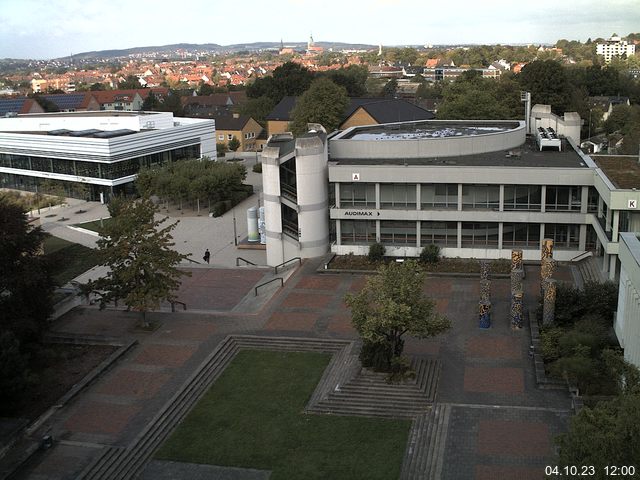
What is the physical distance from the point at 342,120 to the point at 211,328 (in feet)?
183

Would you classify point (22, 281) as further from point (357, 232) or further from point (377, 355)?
point (357, 232)

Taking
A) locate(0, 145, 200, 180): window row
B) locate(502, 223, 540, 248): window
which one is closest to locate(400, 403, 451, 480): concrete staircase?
locate(502, 223, 540, 248): window

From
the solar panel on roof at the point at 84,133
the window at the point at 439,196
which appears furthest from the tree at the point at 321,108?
the window at the point at 439,196

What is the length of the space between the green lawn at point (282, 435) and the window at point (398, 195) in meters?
16.3

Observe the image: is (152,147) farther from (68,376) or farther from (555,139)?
(68,376)

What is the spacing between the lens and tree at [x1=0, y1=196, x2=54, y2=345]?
27672mm

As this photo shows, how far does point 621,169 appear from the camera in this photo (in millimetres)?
39094

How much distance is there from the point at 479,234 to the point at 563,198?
500 centimetres

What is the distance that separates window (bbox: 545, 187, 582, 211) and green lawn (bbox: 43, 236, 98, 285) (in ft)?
88.4

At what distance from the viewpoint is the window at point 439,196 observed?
40812mm

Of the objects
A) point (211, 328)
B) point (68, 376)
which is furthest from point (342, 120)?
point (68, 376)

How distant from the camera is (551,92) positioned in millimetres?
Answer: 85875

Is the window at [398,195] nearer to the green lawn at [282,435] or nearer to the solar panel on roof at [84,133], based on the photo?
the green lawn at [282,435]

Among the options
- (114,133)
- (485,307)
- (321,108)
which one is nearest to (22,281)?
(485,307)
